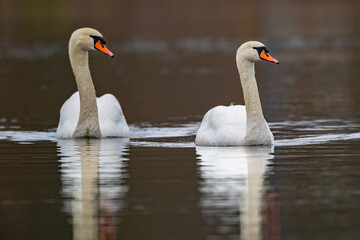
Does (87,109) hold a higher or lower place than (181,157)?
higher

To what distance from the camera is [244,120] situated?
14.7m

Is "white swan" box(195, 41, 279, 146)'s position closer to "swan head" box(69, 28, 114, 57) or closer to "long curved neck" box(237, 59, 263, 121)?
"long curved neck" box(237, 59, 263, 121)

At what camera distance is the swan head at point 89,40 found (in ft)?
54.4

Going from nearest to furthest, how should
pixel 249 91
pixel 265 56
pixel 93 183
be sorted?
pixel 93 183 → pixel 265 56 → pixel 249 91

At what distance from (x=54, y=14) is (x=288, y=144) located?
198 feet

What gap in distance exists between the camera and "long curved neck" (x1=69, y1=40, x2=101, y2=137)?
16062mm

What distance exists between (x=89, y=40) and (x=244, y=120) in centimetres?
320

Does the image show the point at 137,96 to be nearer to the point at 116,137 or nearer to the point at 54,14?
the point at 116,137

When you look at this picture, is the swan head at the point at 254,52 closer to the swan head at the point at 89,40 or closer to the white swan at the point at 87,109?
the white swan at the point at 87,109

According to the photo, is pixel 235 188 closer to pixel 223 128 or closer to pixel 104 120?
pixel 223 128

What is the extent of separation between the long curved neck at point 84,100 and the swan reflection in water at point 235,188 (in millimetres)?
2038

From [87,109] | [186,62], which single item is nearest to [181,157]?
[87,109]

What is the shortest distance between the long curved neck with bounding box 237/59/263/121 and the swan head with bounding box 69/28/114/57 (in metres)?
2.60

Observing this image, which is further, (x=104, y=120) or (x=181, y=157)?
(x=104, y=120)
